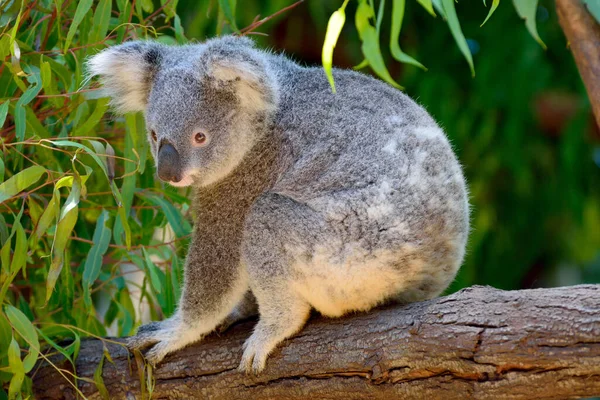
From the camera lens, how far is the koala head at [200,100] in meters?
2.60

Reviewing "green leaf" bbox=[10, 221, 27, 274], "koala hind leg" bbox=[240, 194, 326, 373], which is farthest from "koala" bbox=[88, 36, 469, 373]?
"green leaf" bbox=[10, 221, 27, 274]

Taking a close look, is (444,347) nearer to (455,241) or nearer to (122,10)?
(455,241)

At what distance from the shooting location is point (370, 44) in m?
2.14

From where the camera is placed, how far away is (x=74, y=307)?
324 centimetres

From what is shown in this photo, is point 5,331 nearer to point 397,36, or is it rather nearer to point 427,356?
point 427,356

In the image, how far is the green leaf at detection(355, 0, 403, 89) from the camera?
210 centimetres

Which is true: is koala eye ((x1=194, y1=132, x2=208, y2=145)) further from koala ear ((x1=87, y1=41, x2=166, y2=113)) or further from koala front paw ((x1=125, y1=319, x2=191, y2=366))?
koala front paw ((x1=125, y1=319, x2=191, y2=366))

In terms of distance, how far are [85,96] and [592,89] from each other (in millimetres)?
1663

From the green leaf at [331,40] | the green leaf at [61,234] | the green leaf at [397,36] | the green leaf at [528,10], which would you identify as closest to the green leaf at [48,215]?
the green leaf at [61,234]

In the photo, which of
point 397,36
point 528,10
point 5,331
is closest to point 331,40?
point 397,36

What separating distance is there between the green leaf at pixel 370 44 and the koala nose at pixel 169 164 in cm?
74

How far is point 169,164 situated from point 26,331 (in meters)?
0.65

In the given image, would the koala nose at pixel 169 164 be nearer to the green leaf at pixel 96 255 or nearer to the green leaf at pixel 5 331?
the green leaf at pixel 96 255

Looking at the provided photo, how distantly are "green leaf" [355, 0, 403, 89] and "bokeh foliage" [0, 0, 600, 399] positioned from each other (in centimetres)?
87
